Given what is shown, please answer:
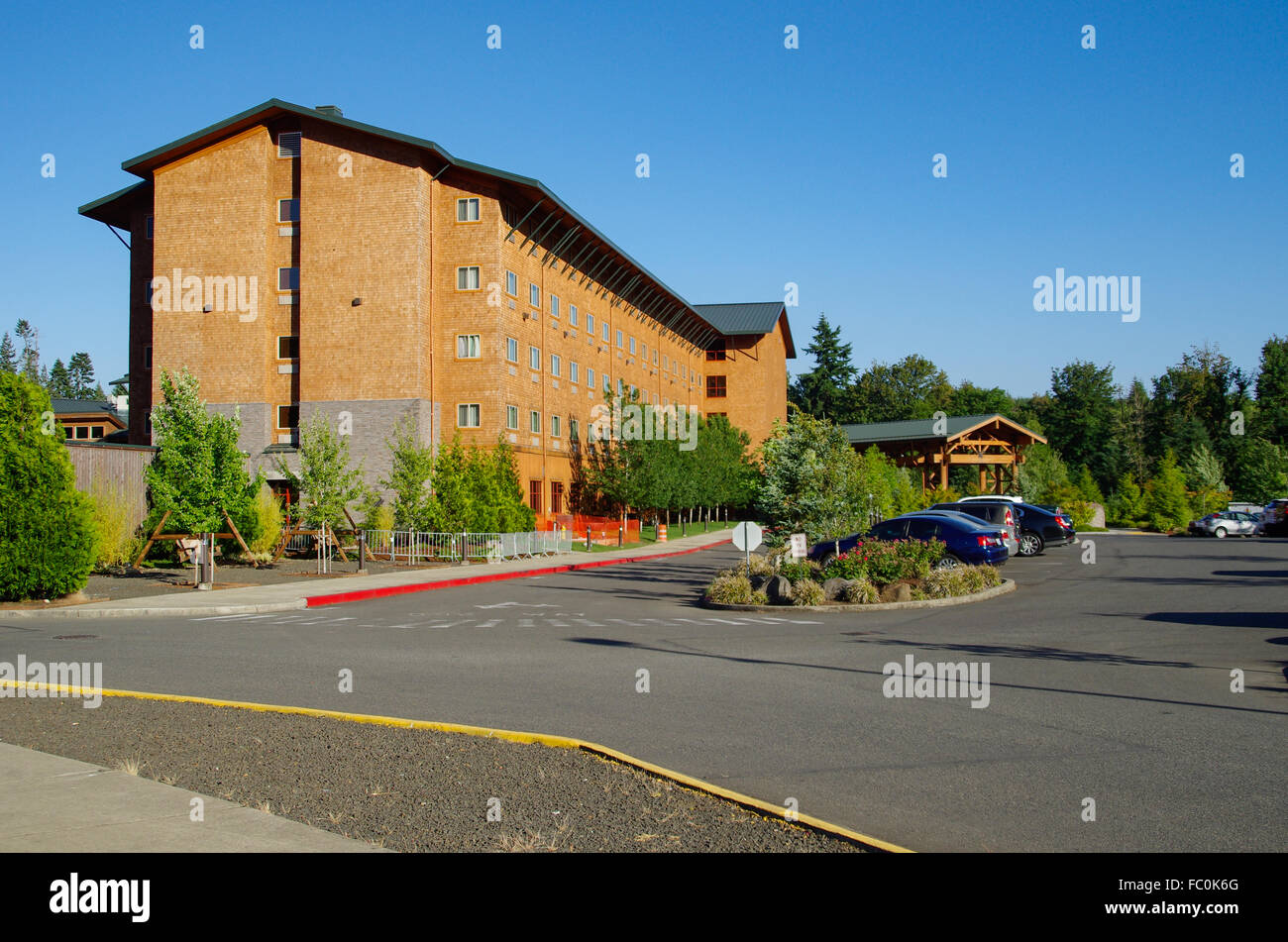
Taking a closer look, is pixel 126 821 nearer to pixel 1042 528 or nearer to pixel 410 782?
pixel 410 782

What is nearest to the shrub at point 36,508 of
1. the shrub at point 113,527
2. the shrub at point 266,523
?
the shrub at point 113,527

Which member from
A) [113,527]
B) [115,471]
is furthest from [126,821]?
[115,471]

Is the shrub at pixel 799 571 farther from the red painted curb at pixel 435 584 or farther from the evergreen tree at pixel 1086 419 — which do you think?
the evergreen tree at pixel 1086 419

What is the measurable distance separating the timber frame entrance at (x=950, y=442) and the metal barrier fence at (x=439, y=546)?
28666 mm

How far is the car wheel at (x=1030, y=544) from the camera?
110 feet

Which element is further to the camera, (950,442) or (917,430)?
(917,430)

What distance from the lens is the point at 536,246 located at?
48.2 m

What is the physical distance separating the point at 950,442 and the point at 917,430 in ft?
11.7

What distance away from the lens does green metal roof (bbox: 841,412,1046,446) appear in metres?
58.3

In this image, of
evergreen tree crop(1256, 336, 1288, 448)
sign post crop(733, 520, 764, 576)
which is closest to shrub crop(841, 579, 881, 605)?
sign post crop(733, 520, 764, 576)

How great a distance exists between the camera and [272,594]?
22203mm

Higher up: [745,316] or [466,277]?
[745,316]

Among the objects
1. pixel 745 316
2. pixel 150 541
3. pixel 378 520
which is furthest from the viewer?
pixel 745 316
